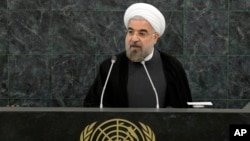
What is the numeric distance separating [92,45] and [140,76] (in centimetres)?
240

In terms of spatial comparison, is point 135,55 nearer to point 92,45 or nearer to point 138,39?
point 138,39

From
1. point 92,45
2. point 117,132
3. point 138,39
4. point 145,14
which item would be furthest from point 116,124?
point 92,45

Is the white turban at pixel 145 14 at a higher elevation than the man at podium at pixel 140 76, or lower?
higher

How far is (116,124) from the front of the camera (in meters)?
3.21

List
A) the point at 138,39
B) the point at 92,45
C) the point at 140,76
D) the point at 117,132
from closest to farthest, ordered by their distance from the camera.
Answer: the point at 117,132 < the point at 138,39 < the point at 140,76 < the point at 92,45

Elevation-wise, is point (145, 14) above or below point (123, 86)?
above

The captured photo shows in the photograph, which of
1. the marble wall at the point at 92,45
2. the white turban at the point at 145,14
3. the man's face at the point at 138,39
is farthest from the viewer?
the marble wall at the point at 92,45

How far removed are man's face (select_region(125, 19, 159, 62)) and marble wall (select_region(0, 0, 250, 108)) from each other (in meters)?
2.37

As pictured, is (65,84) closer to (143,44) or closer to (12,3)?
(12,3)

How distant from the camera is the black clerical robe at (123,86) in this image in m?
4.75

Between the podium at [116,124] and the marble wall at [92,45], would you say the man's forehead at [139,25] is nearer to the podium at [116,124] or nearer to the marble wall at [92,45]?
the podium at [116,124]

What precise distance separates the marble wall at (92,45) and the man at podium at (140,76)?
2190 mm

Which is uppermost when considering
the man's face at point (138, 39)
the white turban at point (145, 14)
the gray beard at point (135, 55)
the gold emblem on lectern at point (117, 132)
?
the white turban at point (145, 14)

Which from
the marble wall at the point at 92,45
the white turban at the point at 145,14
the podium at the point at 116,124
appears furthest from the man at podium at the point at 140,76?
the marble wall at the point at 92,45
